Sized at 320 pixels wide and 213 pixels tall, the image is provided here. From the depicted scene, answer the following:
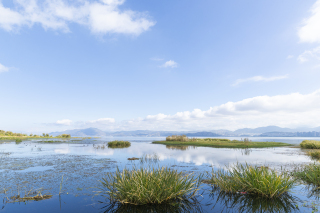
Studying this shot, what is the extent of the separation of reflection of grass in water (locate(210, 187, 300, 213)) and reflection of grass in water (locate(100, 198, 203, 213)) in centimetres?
144

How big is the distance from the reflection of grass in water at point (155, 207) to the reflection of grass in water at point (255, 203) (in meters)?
1.44

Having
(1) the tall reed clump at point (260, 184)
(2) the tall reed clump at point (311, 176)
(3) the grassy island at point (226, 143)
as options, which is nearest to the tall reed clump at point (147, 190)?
(1) the tall reed clump at point (260, 184)

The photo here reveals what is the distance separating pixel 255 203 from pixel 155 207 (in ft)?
15.1

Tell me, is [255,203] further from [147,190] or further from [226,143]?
[226,143]

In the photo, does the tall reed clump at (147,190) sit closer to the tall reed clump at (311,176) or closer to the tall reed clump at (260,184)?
the tall reed clump at (260,184)

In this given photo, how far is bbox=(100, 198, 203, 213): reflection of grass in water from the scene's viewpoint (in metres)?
7.60

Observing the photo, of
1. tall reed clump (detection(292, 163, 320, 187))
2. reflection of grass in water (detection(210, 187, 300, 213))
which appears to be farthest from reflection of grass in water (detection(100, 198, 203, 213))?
tall reed clump (detection(292, 163, 320, 187))

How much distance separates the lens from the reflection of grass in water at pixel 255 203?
7.79m

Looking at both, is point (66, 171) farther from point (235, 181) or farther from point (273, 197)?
point (273, 197)

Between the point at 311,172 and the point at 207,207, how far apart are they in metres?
8.82

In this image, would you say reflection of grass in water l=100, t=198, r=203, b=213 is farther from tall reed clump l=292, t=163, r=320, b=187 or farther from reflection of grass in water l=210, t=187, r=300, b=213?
tall reed clump l=292, t=163, r=320, b=187

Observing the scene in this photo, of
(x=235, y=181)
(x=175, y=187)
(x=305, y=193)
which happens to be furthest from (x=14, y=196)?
(x=305, y=193)

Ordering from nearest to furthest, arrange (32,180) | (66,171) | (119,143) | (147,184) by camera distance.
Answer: (147,184) < (32,180) < (66,171) < (119,143)

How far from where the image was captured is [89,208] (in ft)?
25.8
